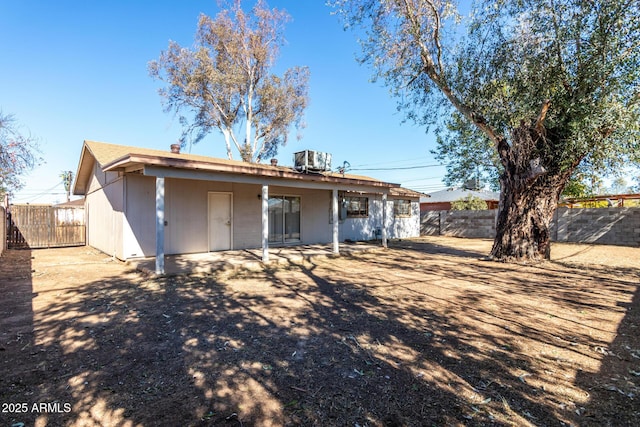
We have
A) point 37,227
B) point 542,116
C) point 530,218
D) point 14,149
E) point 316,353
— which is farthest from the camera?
point 37,227

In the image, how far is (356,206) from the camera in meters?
14.9

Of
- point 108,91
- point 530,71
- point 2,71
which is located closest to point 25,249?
point 2,71

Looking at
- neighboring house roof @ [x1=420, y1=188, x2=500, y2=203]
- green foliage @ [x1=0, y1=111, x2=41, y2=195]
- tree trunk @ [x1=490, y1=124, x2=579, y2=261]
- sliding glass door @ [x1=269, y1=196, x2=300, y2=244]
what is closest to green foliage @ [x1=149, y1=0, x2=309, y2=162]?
green foliage @ [x1=0, y1=111, x2=41, y2=195]

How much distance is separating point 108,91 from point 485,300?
17.1m

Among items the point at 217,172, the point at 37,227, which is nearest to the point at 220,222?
the point at 217,172

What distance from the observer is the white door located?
9.80 m

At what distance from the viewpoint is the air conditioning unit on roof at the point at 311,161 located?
1030cm

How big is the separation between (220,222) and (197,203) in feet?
3.15

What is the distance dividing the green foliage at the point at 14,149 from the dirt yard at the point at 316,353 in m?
8.96

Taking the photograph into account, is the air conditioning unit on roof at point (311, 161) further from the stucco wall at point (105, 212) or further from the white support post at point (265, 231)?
the stucco wall at point (105, 212)

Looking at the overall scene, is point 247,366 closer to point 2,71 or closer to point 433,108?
point 433,108

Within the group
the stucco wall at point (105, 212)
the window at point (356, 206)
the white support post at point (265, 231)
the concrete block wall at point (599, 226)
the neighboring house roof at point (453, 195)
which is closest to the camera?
the white support post at point (265, 231)

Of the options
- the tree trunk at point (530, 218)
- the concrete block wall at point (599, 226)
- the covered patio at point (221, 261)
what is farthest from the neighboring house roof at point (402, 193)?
the tree trunk at point (530, 218)

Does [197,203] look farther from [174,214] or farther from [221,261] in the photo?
[221,261]
